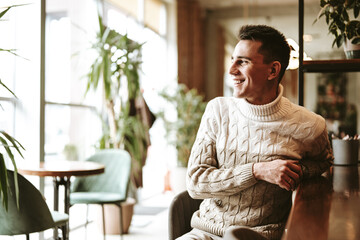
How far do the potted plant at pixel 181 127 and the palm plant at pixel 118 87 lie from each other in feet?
5.39

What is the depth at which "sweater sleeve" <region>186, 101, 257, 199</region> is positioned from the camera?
1464mm

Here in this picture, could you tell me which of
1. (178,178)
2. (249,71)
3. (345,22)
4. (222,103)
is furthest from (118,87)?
(249,71)

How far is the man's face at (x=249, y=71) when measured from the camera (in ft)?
5.19

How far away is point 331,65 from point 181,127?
15.0 ft

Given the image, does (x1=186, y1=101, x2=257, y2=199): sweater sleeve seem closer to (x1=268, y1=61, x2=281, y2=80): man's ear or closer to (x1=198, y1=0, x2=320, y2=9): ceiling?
(x1=268, y1=61, x2=281, y2=80): man's ear

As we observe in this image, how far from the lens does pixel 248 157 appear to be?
5.13 ft

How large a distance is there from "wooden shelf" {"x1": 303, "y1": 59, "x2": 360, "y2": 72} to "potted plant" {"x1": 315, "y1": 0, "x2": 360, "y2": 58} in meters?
0.09

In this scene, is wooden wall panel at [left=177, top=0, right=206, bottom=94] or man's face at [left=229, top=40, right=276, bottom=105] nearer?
man's face at [left=229, top=40, right=276, bottom=105]

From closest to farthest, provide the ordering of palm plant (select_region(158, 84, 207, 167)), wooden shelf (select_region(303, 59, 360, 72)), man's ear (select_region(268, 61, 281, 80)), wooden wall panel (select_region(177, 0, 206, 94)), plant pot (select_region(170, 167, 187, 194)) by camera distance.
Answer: man's ear (select_region(268, 61, 281, 80)), wooden shelf (select_region(303, 59, 360, 72)), plant pot (select_region(170, 167, 187, 194)), palm plant (select_region(158, 84, 207, 167)), wooden wall panel (select_region(177, 0, 206, 94))

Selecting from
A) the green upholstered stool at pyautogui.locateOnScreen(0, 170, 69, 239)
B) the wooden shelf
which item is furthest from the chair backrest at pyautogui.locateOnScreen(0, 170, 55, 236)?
the wooden shelf

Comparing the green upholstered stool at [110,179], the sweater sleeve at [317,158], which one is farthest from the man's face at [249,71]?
the green upholstered stool at [110,179]

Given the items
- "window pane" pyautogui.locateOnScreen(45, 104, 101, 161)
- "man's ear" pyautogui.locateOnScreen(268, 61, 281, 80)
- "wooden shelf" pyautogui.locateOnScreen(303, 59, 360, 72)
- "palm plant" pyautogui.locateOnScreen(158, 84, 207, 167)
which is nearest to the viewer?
"man's ear" pyautogui.locateOnScreen(268, 61, 281, 80)

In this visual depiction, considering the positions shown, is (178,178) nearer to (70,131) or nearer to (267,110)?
(70,131)

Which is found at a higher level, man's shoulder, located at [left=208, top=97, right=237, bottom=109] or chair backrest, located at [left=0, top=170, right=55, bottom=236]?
man's shoulder, located at [left=208, top=97, right=237, bottom=109]
